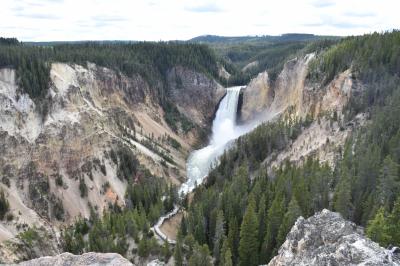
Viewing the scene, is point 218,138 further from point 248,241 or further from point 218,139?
point 248,241

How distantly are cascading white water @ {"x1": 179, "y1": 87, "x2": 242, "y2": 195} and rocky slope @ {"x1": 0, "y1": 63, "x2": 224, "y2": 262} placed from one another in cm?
312

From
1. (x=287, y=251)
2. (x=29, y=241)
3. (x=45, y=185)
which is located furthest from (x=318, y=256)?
(x=45, y=185)

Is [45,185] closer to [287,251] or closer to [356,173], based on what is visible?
[356,173]

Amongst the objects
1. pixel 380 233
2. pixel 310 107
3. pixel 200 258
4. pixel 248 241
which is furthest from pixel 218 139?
pixel 380 233

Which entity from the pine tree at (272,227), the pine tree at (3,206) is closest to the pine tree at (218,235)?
the pine tree at (272,227)

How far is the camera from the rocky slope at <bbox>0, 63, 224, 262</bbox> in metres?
74.5

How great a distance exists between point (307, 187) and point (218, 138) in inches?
3112

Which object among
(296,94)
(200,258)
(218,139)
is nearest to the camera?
(200,258)

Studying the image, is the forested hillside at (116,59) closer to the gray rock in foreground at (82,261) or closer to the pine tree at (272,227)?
the pine tree at (272,227)

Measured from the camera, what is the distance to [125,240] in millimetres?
56156

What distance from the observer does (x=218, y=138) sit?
131875mm

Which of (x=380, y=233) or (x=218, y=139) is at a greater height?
(x=380, y=233)

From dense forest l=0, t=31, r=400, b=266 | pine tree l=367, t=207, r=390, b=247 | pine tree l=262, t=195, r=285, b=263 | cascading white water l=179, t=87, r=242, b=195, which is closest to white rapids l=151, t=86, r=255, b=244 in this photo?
cascading white water l=179, t=87, r=242, b=195

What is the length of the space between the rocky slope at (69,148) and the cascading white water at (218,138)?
3116mm
